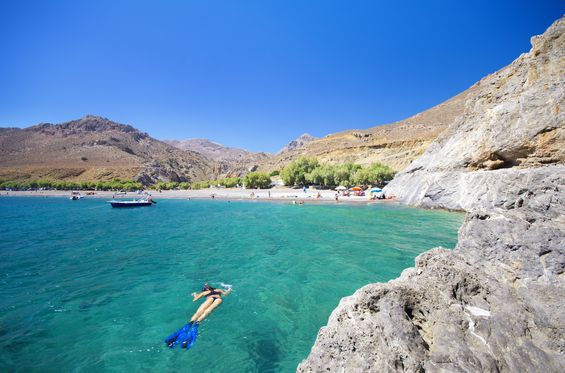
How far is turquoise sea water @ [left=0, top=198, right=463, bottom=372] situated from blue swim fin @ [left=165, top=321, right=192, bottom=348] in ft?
0.56

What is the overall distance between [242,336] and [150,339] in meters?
2.54

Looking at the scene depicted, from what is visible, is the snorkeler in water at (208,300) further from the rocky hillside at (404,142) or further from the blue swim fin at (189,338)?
the rocky hillside at (404,142)

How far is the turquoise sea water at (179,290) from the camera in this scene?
6.35 metres

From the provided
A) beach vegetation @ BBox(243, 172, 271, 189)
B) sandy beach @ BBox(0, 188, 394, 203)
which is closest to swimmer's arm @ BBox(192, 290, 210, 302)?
sandy beach @ BBox(0, 188, 394, 203)

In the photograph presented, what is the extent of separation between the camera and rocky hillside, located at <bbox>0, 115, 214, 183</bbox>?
361 feet

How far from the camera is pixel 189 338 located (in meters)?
6.88

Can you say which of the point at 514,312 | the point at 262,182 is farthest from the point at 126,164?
the point at 514,312

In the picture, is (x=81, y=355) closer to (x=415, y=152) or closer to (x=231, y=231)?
(x=231, y=231)

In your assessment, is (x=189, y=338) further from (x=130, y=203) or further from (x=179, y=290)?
(x=130, y=203)

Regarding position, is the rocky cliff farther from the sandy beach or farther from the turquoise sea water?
the sandy beach

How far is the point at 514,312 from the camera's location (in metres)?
3.39

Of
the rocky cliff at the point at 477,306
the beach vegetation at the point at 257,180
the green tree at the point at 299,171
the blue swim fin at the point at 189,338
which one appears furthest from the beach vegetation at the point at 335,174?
the blue swim fin at the point at 189,338

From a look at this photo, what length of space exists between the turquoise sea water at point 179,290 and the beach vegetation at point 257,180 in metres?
57.6

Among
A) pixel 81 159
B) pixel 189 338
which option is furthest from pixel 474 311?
pixel 81 159
